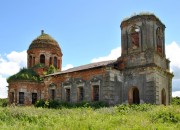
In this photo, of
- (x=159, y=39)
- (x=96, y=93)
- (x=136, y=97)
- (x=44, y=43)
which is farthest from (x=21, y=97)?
(x=159, y=39)

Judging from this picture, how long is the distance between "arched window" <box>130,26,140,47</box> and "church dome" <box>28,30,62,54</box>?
42.4ft

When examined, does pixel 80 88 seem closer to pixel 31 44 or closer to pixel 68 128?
pixel 31 44

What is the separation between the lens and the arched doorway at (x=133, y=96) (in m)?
22.9

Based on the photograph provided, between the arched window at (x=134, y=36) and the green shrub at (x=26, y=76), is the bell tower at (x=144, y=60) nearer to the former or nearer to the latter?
the arched window at (x=134, y=36)

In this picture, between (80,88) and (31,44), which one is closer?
(80,88)

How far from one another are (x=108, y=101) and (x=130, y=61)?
373 centimetres

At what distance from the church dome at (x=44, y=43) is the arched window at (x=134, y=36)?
42.4 ft

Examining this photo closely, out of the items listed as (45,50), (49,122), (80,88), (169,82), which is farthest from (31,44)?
(49,122)

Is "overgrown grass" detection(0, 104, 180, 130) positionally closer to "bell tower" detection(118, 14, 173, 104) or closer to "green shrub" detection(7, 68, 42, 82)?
"bell tower" detection(118, 14, 173, 104)

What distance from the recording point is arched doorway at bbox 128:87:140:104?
903 inches

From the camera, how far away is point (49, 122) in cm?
1209

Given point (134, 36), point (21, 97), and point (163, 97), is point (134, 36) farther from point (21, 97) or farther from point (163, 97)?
point (21, 97)

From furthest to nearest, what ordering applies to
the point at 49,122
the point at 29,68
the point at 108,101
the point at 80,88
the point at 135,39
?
the point at 29,68 < the point at 80,88 < the point at 135,39 < the point at 108,101 < the point at 49,122

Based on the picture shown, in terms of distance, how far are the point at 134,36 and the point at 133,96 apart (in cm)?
498
